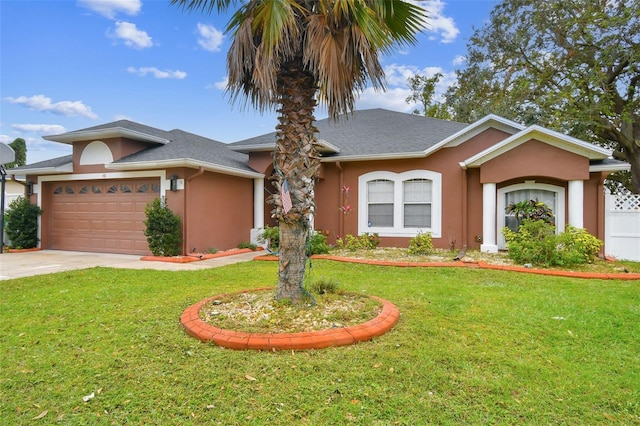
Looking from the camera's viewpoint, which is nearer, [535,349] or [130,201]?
[535,349]

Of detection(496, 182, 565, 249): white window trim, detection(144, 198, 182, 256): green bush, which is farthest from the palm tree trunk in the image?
detection(496, 182, 565, 249): white window trim

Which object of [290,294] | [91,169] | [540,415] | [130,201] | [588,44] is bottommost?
[540,415]

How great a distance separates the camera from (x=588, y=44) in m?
13.1

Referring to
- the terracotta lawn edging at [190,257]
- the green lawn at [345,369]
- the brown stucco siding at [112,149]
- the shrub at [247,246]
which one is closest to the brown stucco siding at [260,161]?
the shrub at [247,246]

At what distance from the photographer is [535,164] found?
9516 mm

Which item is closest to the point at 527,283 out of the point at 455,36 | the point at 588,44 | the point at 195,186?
the point at 195,186

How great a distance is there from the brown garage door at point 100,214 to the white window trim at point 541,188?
10483mm

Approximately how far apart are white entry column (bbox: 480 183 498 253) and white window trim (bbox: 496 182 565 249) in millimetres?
619

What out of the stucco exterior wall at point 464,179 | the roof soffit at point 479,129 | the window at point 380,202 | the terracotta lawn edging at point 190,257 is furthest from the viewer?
the window at point 380,202

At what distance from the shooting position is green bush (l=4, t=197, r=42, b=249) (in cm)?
1175

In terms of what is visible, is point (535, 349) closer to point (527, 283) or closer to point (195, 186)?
point (527, 283)

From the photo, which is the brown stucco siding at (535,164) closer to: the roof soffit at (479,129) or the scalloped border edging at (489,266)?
the roof soffit at (479,129)

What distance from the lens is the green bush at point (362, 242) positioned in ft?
36.2

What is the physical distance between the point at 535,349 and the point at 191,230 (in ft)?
29.2
